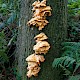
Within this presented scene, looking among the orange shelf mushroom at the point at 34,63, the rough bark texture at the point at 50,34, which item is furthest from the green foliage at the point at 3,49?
the orange shelf mushroom at the point at 34,63

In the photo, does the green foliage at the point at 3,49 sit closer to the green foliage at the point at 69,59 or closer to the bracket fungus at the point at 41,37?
the bracket fungus at the point at 41,37

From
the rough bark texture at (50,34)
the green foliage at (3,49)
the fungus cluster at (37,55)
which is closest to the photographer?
the fungus cluster at (37,55)

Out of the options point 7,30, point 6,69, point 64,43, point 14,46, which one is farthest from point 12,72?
point 64,43

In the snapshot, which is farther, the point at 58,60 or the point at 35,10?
the point at 35,10

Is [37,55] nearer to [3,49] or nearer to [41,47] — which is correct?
[41,47]

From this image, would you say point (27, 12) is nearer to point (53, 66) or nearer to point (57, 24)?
point (57, 24)

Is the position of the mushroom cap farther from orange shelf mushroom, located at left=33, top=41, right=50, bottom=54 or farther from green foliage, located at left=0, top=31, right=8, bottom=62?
green foliage, located at left=0, top=31, right=8, bottom=62
